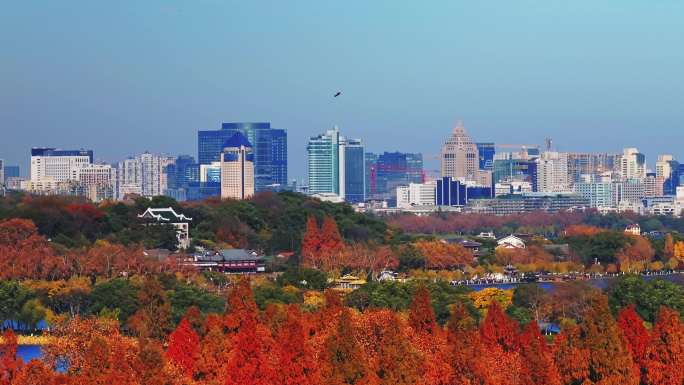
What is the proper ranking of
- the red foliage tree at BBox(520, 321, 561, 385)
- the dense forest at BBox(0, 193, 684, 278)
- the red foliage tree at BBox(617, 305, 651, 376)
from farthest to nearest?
the dense forest at BBox(0, 193, 684, 278) < the red foliage tree at BBox(617, 305, 651, 376) < the red foliage tree at BBox(520, 321, 561, 385)

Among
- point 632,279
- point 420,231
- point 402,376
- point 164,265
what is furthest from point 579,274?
point 402,376

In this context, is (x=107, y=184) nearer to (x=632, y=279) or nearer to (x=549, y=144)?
(x=549, y=144)

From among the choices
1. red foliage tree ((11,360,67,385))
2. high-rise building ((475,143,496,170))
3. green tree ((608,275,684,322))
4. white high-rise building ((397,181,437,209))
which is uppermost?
high-rise building ((475,143,496,170))

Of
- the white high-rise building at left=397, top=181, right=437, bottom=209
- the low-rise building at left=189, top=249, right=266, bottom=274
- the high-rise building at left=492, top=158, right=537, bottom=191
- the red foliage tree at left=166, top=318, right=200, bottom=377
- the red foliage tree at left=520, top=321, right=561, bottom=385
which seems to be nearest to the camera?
the red foliage tree at left=520, top=321, right=561, bottom=385

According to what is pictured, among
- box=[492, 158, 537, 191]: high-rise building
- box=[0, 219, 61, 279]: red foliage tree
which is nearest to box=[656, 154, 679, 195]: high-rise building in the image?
box=[492, 158, 537, 191]: high-rise building

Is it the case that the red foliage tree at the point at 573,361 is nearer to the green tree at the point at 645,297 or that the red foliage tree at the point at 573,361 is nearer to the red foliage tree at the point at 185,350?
the red foliage tree at the point at 185,350

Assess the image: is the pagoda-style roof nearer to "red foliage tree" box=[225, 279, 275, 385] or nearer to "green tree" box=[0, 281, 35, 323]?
"green tree" box=[0, 281, 35, 323]

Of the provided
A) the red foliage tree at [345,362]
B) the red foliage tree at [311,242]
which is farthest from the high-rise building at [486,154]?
the red foliage tree at [345,362]

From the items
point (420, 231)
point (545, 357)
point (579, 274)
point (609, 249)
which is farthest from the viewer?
point (420, 231)
